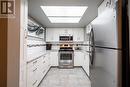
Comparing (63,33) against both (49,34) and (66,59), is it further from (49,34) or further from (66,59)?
(66,59)

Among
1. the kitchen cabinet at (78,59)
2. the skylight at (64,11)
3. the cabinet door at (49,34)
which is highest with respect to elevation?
the skylight at (64,11)

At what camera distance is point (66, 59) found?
7.29m

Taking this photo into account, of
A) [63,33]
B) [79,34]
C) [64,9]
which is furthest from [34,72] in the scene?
[79,34]

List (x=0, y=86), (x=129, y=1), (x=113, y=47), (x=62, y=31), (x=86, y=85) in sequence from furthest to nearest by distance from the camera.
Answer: (x=62, y=31) < (x=86, y=85) < (x=0, y=86) < (x=113, y=47) < (x=129, y=1)

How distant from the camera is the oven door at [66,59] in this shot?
7.26 meters

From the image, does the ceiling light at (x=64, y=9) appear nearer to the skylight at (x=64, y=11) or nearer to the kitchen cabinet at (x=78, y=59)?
the skylight at (x=64, y=11)

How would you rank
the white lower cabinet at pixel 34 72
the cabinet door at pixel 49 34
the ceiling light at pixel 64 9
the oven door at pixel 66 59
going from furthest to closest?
the cabinet door at pixel 49 34
the oven door at pixel 66 59
the ceiling light at pixel 64 9
the white lower cabinet at pixel 34 72

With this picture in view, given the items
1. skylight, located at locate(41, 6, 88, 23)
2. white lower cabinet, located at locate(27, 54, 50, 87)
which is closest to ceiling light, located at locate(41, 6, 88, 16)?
skylight, located at locate(41, 6, 88, 23)

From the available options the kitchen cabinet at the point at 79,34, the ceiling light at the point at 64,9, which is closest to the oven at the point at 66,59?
the kitchen cabinet at the point at 79,34

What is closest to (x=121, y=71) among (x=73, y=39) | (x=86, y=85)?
(x=86, y=85)

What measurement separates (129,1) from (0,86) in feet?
6.46

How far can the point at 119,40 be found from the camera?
5.17 feet

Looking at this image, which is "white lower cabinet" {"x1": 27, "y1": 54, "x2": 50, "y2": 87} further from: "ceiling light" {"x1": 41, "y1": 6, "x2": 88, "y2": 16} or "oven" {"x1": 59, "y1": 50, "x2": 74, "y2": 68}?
"oven" {"x1": 59, "y1": 50, "x2": 74, "y2": 68}

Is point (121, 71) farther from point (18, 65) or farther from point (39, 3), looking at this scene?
point (39, 3)
